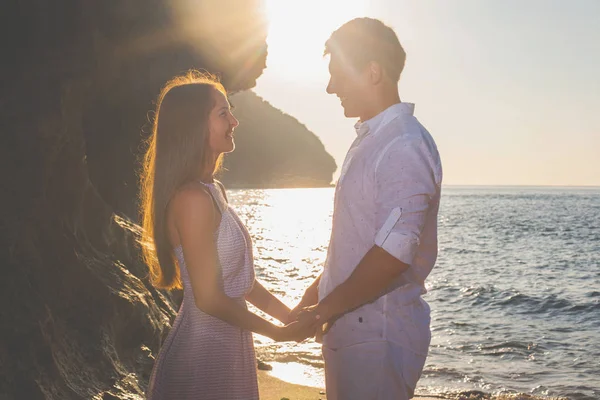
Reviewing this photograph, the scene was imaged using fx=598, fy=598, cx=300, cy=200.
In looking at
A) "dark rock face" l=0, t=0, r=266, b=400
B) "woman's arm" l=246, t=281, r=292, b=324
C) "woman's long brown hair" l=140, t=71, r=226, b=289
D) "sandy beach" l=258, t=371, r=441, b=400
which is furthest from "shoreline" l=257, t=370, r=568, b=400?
"woman's long brown hair" l=140, t=71, r=226, b=289

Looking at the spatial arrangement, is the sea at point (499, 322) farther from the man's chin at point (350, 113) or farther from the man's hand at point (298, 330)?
the man's chin at point (350, 113)

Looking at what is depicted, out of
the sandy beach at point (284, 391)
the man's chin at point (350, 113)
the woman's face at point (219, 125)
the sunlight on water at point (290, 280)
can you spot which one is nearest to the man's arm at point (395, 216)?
the man's chin at point (350, 113)

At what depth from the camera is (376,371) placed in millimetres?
2902

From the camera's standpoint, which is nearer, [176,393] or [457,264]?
[176,393]

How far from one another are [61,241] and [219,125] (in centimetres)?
244

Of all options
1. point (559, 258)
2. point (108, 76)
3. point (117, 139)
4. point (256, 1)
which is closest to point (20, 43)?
point (108, 76)

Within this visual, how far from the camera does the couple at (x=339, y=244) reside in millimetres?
2883

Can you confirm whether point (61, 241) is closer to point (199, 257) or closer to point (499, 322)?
point (199, 257)

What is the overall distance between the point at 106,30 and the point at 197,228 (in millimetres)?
6608

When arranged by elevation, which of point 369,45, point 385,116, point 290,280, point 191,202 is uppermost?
point 369,45

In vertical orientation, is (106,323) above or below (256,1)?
below

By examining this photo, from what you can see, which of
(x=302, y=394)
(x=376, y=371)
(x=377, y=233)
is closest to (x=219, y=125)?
(x=377, y=233)

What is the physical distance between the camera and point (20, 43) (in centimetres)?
572

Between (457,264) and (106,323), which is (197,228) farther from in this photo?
(457,264)
